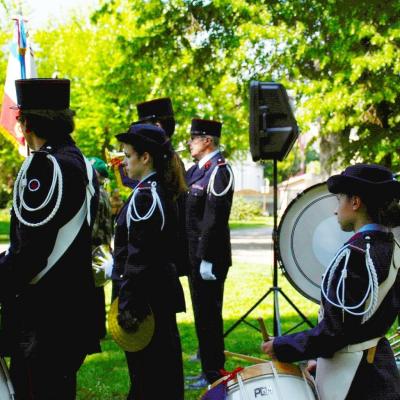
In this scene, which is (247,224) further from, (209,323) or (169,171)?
(169,171)

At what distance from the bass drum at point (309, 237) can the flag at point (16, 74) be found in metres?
2.20

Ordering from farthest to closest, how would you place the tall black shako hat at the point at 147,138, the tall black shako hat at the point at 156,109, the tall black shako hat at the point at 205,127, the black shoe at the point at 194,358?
1. the black shoe at the point at 194,358
2. the tall black shako hat at the point at 205,127
3. the tall black shako hat at the point at 156,109
4. the tall black shako hat at the point at 147,138

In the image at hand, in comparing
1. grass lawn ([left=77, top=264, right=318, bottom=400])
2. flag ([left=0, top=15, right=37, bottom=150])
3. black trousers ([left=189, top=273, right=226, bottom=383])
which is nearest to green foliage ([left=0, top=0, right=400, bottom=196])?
grass lawn ([left=77, top=264, right=318, bottom=400])

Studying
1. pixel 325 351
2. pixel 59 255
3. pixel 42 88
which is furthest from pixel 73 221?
pixel 325 351

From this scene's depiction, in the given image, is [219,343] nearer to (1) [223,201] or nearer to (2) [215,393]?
(1) [223,201]

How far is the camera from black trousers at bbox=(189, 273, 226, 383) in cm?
570

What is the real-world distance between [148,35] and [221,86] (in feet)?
6.85

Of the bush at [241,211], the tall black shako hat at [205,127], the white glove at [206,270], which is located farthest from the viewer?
the bush at [241,211]

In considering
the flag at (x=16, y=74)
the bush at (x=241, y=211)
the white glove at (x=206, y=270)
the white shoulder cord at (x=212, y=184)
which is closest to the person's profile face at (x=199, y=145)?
the white shoulder cord at (x=212, y=184)

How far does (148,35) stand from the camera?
16.8 m

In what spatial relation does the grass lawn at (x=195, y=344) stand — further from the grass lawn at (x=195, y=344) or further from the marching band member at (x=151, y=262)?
the marching band member at (x=151, y=262)

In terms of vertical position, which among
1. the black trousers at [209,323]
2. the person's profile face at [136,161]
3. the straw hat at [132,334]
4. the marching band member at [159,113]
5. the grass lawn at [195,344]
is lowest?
the grass lawn at [195,344]

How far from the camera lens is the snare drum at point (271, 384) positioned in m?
3.06

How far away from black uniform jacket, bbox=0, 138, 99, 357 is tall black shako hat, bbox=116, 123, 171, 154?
644mm
